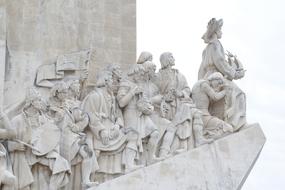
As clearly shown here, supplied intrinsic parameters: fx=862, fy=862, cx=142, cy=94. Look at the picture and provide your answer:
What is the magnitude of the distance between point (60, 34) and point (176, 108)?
2016 millimetres

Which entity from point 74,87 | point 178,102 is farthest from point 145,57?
point 74,87

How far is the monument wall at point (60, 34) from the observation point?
1212cm

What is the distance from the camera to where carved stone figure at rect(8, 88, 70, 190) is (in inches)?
438

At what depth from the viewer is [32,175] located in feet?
36.8

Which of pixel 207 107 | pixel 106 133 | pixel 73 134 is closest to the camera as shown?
pixel 73 134

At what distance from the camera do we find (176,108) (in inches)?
490

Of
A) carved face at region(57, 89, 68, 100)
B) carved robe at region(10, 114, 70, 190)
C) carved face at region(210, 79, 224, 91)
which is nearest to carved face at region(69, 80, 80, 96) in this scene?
carved face at region(57, 89, 68, 100)

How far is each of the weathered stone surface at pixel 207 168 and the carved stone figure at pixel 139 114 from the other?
0.28 meters

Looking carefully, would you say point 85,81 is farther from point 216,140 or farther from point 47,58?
point 216,140

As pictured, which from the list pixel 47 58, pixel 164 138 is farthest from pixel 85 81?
pixel 164 138

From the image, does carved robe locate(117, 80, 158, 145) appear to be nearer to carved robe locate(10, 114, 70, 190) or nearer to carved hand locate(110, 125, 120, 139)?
carved hand locate(110, 125, 120, 139)

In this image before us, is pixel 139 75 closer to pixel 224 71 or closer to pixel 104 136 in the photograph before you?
pixel 104 136

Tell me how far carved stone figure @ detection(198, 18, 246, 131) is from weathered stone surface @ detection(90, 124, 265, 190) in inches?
11.0

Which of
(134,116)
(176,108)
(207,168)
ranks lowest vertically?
(207,168)
